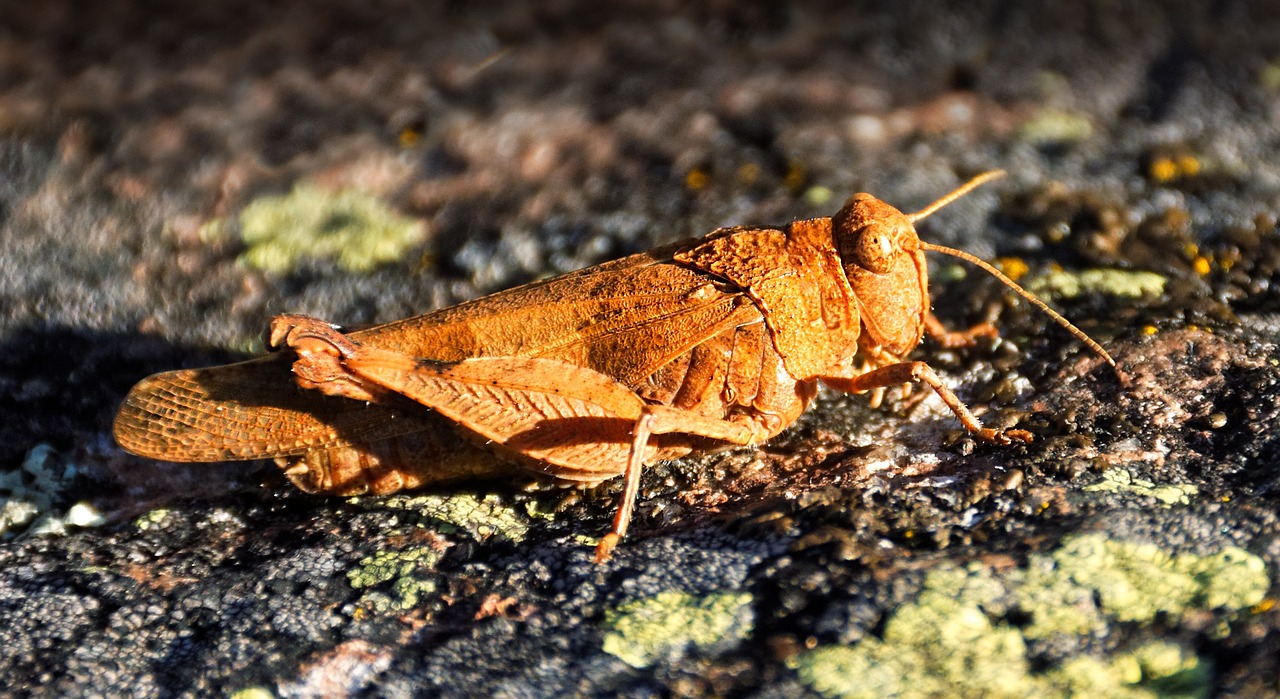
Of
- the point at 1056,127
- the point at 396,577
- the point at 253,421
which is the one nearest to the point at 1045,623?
the point at 396,577

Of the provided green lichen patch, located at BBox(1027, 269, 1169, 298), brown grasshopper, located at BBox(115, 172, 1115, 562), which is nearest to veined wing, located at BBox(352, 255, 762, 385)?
brown grasshopper, located at BBox(115, 172, 1115, 562)

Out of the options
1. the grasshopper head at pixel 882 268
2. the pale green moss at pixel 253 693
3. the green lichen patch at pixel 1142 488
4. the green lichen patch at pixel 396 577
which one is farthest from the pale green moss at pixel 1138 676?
the pale green moss at pixel 253 693

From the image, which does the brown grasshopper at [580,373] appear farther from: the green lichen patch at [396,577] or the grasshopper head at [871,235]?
the green lichen patch at [396,577]

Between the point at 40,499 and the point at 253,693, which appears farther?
the point at 40,499

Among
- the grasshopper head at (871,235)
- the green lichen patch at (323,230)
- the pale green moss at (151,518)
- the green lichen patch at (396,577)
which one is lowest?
the green lichen patch at (396,577)

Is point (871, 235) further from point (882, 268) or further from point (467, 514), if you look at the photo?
point (467, 514)
